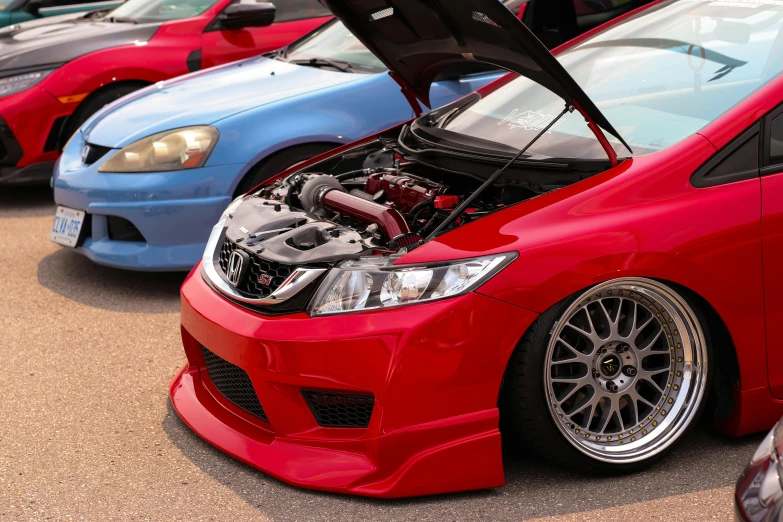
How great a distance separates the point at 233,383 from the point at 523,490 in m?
1.04

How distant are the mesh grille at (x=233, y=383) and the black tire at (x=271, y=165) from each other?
1620mm

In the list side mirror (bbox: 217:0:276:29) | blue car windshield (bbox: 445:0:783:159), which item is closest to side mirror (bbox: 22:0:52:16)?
side mirror (bbox: 217:0:276:29)

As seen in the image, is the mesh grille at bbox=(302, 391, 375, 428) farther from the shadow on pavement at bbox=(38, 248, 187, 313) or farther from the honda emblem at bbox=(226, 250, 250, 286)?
the shadow on pavement at bbox=(38, 248, 187, 313)

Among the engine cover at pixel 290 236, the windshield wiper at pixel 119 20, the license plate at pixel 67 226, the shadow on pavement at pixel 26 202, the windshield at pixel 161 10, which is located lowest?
the shadow on pavement at pixel 26 202

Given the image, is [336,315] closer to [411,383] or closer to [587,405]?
[411,383]

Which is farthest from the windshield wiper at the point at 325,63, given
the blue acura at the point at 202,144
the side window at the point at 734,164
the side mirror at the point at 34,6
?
the side mirror at the point at 34,6

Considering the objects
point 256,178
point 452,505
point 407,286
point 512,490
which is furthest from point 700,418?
point 256,178

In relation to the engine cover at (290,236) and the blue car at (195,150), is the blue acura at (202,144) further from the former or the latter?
the engine cover at (290,236)

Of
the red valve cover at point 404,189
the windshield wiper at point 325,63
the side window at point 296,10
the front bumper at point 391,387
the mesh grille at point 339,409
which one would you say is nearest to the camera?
the front bumper at point 391,387

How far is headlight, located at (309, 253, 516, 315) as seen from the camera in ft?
9.72

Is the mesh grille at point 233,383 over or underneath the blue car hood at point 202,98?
underneath

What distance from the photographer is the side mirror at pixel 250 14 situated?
6.79 metres

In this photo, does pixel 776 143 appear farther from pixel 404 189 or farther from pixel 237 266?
pixel 237 266

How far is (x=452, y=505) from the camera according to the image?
3084 mm
